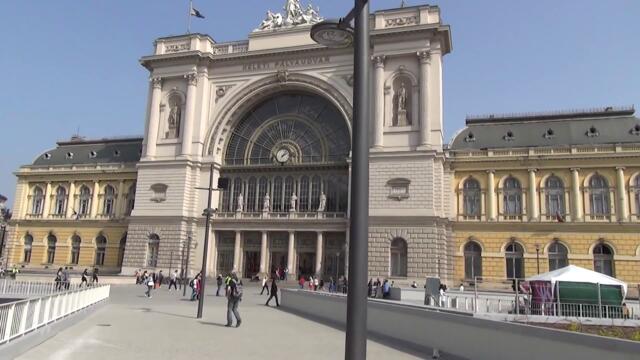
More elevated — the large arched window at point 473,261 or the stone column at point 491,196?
the stone column at point 491,196

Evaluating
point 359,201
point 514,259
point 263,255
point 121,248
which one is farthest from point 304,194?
point 359,201

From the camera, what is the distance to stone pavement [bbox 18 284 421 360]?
1319cm

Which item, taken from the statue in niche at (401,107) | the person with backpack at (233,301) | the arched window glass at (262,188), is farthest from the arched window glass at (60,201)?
the person with backpack at (233,301)

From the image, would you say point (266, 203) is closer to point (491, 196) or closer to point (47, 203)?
point (491, 196)

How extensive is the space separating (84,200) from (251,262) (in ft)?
78.4

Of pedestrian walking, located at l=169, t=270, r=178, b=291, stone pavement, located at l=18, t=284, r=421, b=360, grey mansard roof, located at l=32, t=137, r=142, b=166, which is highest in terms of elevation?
grey mansard roof, located at l=32, t=137, r=142, b=166

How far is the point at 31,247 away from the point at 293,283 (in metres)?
34.8

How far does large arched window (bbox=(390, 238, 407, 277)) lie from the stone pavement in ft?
78.0

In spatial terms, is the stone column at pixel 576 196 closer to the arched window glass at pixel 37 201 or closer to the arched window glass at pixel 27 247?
the arched window glass at pixel 37 201

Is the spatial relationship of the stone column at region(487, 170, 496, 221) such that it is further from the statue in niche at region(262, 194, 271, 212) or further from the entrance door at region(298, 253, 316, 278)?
the statue in niche at region(262, 194, 271, 212)

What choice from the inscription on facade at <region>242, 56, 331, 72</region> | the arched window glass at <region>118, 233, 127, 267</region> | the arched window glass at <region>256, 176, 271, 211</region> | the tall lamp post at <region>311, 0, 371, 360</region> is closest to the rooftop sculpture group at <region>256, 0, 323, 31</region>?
the inscription on facade at <region>242, 56, 331, 72</region>

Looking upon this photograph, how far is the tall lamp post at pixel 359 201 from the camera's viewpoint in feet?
18.4

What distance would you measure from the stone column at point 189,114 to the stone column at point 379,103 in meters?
19.3

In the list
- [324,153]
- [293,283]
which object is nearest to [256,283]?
[293,283]
